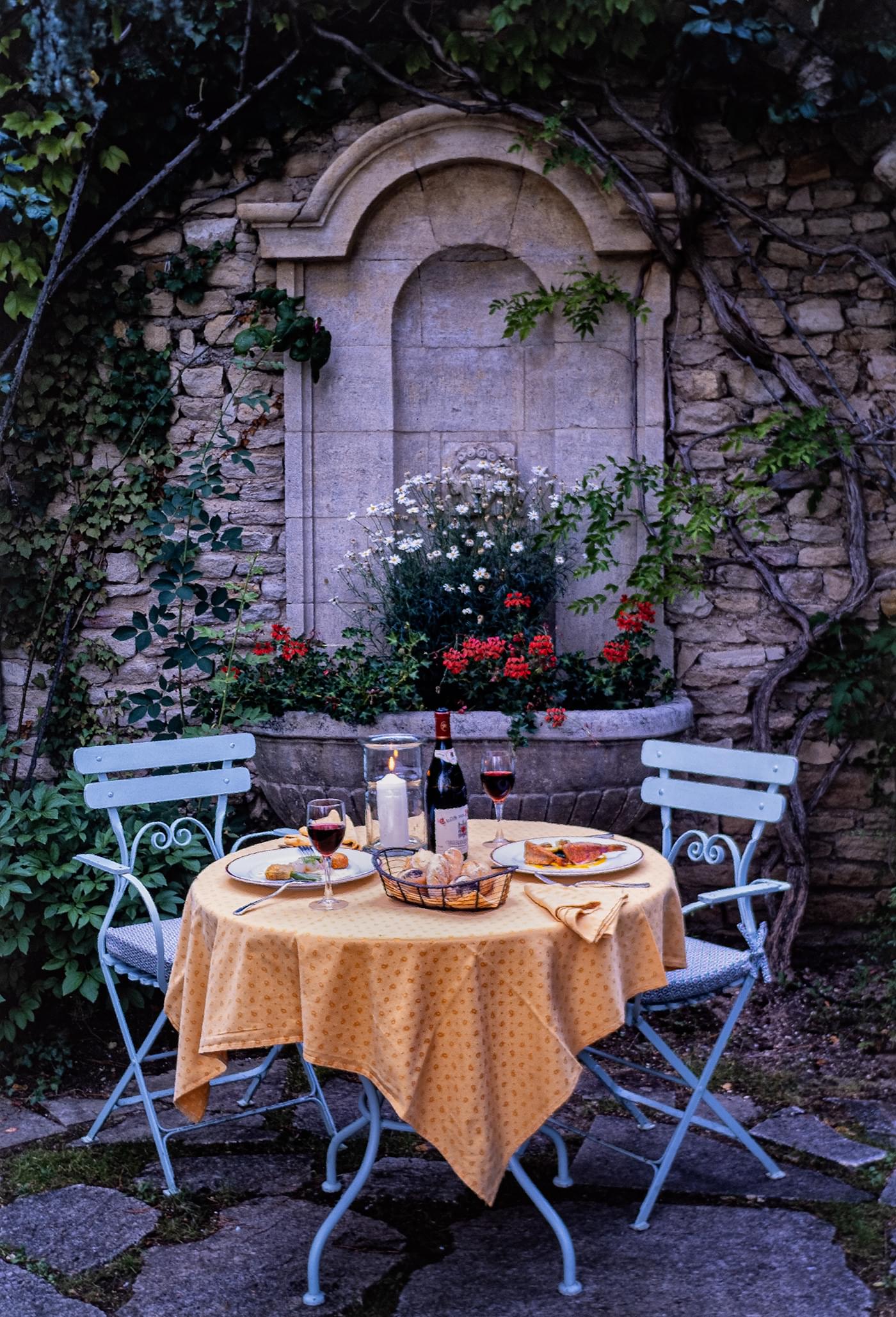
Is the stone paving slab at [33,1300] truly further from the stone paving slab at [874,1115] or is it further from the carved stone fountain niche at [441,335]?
the carved stone fountain niche at [441,335]

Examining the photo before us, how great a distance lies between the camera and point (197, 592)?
4414 mm

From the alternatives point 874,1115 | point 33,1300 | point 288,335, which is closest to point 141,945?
point 33,1300

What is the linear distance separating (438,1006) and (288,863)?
0.54 meters

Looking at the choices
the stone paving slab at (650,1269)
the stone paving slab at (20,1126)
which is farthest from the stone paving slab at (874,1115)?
the stone paving slab at (20,1126)

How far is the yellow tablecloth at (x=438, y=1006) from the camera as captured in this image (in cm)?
211

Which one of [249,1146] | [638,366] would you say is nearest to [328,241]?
[638,366]

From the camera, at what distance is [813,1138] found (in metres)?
3.15

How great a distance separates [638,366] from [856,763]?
5.80ft

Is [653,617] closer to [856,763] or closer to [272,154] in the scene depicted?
[856,763]

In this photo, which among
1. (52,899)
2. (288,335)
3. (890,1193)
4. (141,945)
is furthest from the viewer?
(288,335)

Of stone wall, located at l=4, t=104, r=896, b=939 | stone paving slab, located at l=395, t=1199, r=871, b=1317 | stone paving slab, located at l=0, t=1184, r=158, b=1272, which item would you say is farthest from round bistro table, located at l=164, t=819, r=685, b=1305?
stone wall, located at l=4, t=104, r=896, b=939

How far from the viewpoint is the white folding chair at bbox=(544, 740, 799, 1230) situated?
108 inches

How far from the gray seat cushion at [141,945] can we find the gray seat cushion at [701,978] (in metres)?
1.16

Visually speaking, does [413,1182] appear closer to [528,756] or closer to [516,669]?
[528,756]
